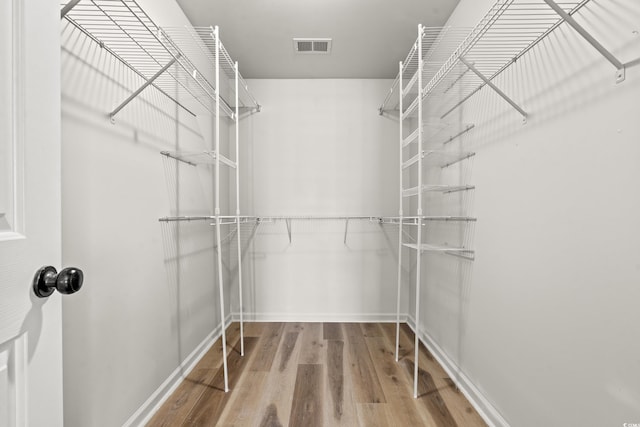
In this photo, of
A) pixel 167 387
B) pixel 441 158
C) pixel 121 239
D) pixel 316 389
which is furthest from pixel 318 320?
pixel 121 239

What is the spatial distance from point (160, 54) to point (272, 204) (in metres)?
1.62

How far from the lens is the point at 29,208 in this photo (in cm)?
61

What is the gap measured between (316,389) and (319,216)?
1.60 metres

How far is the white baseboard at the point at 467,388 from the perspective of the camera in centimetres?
155

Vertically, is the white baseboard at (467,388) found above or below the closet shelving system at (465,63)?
below

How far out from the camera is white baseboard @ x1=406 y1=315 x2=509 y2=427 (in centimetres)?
155

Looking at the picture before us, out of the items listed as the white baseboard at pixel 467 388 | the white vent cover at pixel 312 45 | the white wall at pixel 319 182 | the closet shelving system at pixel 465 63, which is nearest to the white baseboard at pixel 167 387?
the white wall at pixel 319 182

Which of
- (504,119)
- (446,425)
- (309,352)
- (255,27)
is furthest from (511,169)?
(255,27)

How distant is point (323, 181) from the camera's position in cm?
312

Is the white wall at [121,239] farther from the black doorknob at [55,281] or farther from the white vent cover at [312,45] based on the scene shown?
the white vent cover at [312,45]

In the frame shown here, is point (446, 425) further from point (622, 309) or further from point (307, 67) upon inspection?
point (307, 67)

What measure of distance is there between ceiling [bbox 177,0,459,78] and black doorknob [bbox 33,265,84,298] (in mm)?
2055

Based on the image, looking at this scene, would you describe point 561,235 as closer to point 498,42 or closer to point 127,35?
point 498,42

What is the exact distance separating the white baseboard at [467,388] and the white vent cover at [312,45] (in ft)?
8.07
